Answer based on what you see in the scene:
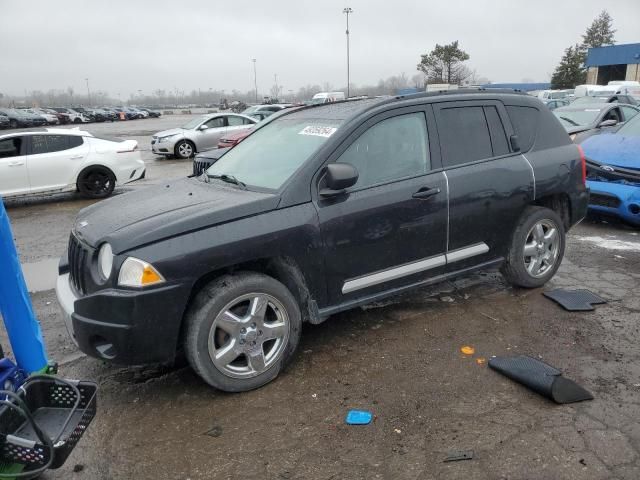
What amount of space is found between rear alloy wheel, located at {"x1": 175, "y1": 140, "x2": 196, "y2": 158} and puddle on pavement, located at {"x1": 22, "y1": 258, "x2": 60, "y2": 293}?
1156 centimetres

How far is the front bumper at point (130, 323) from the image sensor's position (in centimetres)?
297

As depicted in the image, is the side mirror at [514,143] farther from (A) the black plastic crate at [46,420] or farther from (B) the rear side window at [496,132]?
(A) the black plastic crate at [46,420]

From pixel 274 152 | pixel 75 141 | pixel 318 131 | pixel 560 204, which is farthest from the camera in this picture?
pixel 75 141

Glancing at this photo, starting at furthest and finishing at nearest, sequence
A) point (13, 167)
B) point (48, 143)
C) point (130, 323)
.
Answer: point (48, 143), point (13, 167), point (130, 323)

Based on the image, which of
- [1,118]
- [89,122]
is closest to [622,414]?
[1,118]

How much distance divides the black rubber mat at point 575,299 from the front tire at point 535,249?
0.18 m

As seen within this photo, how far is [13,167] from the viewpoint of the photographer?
32.6 feet

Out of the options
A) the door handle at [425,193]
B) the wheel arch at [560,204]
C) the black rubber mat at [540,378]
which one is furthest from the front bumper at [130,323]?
the wheel arch at [560,204]

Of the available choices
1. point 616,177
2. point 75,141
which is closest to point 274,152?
point 616,177

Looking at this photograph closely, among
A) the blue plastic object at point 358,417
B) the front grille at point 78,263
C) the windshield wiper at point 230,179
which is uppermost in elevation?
the windshield wiper at point 230,179

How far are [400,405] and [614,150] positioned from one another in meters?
6.10

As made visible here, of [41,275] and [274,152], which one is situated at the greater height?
[274,152]

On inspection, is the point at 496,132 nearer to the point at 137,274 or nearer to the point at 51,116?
the point at 137,274

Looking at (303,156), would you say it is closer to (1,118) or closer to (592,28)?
(1,118)
